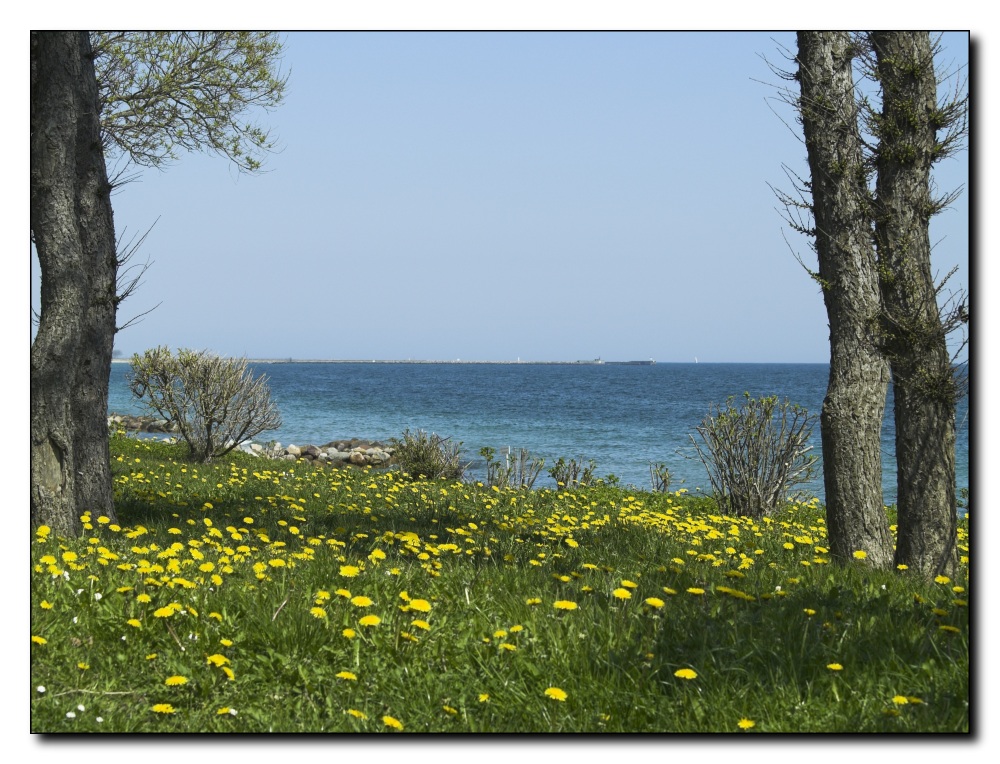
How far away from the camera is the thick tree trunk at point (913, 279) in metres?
4.77

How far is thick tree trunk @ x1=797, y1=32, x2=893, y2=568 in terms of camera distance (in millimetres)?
5652

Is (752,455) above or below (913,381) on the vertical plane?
below

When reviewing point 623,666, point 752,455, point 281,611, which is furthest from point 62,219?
point 752,455

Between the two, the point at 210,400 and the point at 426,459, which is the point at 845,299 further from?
the point at 210,400

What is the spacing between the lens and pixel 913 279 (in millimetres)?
4832

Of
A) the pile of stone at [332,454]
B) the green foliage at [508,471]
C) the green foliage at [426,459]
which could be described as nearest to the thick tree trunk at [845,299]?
the green foliage at [508,471]

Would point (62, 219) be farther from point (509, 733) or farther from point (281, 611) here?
point (509, 733)

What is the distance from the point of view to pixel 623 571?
15.9 ft

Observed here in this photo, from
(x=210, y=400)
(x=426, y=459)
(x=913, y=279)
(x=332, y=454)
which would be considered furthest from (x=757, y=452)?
(x=332, y=454)

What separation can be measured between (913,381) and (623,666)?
260 centimetres

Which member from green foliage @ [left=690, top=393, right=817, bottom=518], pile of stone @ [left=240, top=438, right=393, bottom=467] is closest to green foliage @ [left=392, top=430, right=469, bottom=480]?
green foliage @ [left=690, top=393, right=817, bottom=518]

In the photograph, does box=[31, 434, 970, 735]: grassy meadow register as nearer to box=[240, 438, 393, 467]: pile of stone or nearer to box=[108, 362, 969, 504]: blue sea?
box=[108, 362, 969, 504]: blue sea

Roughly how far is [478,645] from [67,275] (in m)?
3.84

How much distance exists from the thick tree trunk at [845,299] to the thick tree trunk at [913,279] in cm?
26
